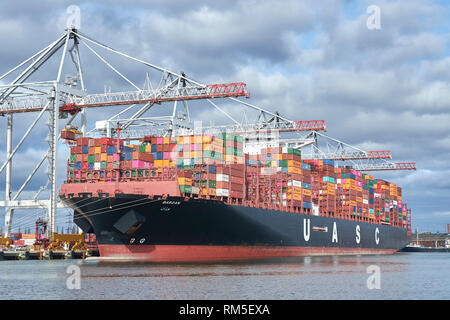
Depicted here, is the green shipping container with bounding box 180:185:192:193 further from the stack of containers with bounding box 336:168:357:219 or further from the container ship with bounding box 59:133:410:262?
the stack of containers with bounding box 336:168:357:219

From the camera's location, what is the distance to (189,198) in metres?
53.8

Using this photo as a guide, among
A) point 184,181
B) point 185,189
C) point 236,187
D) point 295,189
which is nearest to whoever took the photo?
point 185,189

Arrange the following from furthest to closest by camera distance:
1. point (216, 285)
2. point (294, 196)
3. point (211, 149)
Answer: point (294, 196) → point (211, 149) → point (216, 285)

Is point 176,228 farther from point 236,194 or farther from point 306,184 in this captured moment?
point 306,184

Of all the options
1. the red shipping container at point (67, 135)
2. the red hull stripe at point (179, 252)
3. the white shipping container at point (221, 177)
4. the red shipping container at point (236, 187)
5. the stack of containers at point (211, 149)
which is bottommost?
the red hull stripe at point (179, 252)


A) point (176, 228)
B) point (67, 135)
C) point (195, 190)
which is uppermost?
point (67, 135)

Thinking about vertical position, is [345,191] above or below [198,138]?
below

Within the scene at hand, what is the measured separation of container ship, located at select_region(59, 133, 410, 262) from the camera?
53.4 meters

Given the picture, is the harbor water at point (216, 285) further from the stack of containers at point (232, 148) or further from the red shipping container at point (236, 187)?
the stack of containers at point (232, 148)

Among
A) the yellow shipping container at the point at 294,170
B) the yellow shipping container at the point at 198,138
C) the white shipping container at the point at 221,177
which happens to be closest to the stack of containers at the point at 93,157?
the yellow shipping container at the point at 198,138

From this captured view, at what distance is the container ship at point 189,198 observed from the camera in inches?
2101

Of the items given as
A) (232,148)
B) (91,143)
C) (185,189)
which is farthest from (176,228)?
(232,148)

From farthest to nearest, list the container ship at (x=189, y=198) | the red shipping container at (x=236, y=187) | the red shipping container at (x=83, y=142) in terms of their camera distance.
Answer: the red shipping container at (x=236, y=187), the red shipping container at (x=83, y=142), the container ship at (x=189, y=198)

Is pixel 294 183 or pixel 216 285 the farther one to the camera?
pixel 294 183
